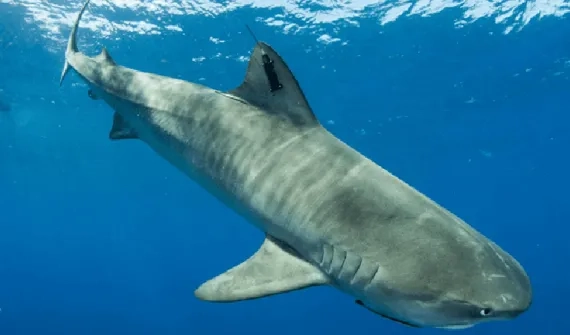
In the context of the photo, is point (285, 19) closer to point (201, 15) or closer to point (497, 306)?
point (201, 15)

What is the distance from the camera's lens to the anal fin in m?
6.68

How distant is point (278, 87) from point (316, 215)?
1419mm

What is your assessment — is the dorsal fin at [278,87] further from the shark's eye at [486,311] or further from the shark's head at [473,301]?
the shark's eye at [486,311]

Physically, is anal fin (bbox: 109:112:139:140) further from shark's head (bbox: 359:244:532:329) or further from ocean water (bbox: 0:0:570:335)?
ocean water (bbox: 0:0:570:335)

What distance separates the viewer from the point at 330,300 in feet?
198

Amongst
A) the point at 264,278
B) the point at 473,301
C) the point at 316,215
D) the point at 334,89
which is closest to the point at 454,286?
the point at 473,301

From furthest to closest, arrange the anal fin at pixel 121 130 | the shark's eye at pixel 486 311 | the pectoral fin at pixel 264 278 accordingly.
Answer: the anal fin at pixel 121 130
the pectoral fin at pixel 264 278
the shark's eye at pixel 486 311

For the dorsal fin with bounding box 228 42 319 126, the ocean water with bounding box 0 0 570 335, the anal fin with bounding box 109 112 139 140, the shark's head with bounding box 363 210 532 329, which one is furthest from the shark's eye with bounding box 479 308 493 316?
the ocean water with bounding box 0 0 570 335

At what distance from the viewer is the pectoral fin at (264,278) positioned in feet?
11.2

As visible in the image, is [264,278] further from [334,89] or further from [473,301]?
[334,89]

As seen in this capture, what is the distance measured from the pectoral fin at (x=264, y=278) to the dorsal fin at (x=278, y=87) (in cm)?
Answer: 130

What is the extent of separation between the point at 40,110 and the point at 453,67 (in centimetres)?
2129

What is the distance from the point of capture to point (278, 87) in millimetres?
4562

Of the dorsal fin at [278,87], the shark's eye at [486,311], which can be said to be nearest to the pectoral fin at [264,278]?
the shark's eye at [486,311]
